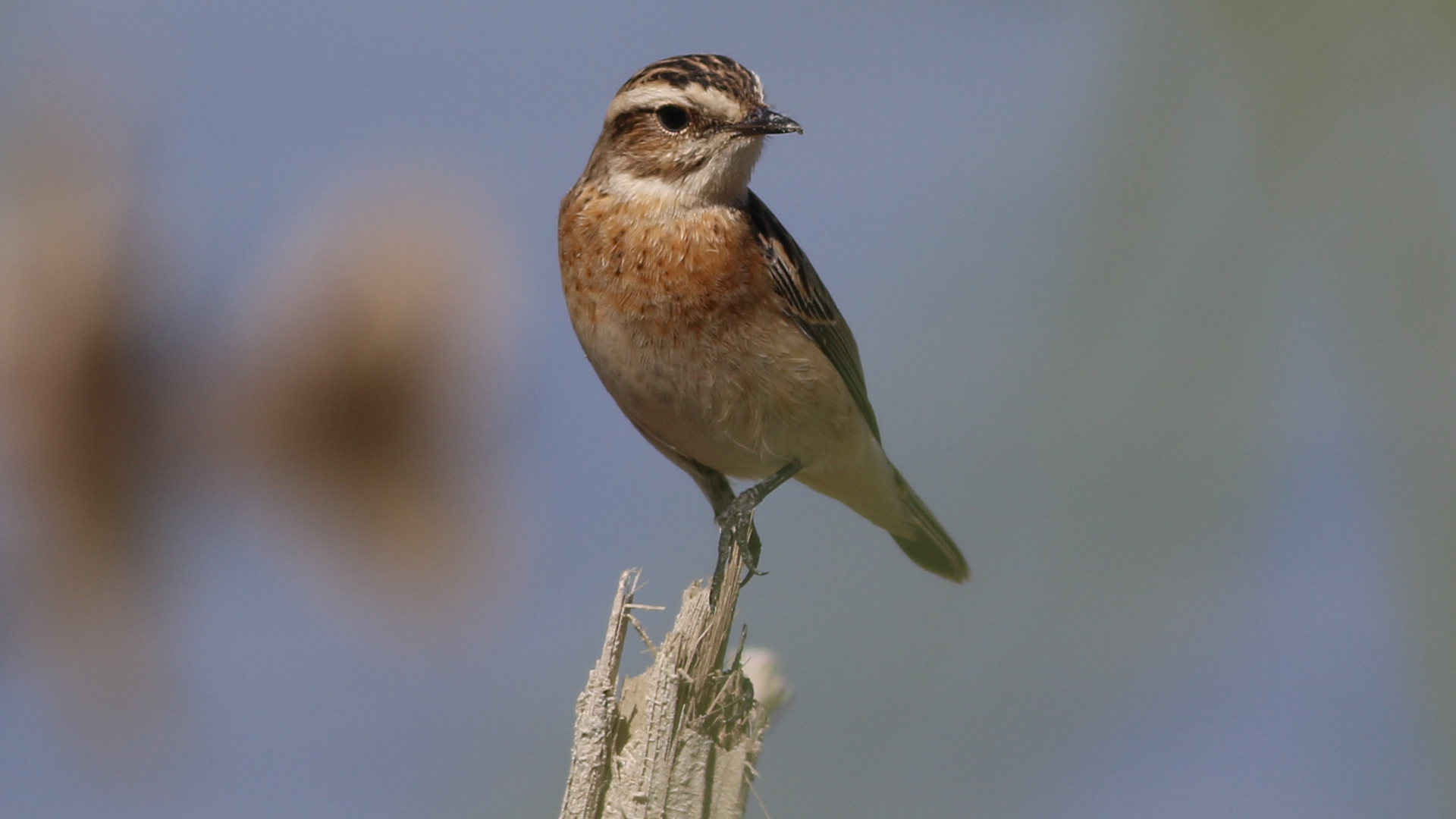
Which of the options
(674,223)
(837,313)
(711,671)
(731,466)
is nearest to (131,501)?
(711,671)

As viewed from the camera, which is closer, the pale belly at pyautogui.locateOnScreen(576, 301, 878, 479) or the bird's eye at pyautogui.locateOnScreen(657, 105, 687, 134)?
the pale belly at pyautogui.locateOnScreen(576, 301, 878, 479)

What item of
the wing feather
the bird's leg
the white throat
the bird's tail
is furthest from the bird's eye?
the bird's tail

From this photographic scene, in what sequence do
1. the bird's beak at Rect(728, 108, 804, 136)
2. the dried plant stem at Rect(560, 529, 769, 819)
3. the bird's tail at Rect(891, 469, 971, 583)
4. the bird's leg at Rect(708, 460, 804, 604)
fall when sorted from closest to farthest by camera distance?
the dried plant stem at Rect(560, 529, 769, 819) → the bird's leg at Rect(708, 460, 804, 604) → the bird's beak at Rect(728, 108, 804, 136) → the bird's tail at Rect(891, 469, 971, 583)

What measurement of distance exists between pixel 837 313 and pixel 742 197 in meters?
0.52

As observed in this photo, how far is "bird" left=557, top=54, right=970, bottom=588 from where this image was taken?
3338 millimetres

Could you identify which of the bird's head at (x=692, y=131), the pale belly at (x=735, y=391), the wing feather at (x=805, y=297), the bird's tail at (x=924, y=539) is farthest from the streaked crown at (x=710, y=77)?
the bird's tail at (x=924, y=539)

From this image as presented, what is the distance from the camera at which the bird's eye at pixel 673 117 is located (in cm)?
348

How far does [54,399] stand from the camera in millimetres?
2096

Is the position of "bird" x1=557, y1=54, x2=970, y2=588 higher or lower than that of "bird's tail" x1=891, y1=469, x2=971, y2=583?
higher

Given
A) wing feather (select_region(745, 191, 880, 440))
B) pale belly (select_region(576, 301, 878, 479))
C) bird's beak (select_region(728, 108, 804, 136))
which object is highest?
bird's beak (select_region(728, 108, 804, 136))

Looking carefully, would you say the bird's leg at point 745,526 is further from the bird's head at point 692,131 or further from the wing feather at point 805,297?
the bird's head at point 692,131

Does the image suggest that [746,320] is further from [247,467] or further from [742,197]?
[247,467]

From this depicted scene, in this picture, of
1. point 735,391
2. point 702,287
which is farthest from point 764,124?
point 735,391

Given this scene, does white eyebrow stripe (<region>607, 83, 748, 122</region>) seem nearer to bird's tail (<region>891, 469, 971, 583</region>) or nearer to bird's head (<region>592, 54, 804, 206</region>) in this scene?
bird's head (<region>592, 54, 804, 206</region>)
